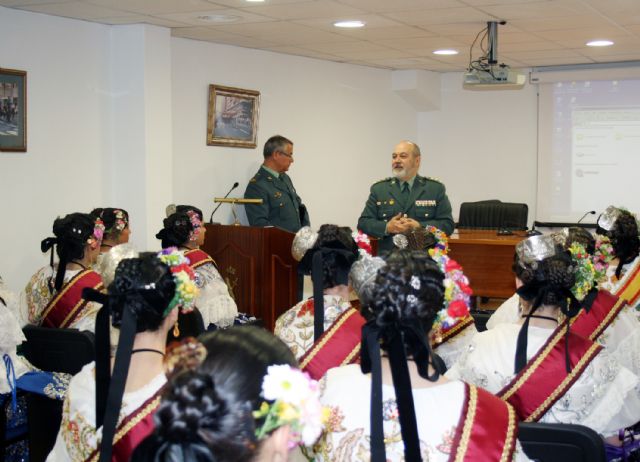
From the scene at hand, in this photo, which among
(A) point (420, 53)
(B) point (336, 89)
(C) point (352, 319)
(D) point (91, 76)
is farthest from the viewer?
(B) point (336, 89)

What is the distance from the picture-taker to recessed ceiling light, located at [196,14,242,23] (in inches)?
205

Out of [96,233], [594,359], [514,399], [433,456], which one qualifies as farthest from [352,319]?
[96,233]

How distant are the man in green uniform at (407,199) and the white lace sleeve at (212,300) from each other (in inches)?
47.8

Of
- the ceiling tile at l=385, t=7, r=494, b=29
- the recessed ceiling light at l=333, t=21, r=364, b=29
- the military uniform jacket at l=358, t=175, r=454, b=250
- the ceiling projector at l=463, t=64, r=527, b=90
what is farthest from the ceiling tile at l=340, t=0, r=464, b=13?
the military uniform jacket at l=358, t=175, r=454, b=250

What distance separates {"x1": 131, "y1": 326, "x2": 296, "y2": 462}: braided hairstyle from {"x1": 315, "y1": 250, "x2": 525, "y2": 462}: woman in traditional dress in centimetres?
52

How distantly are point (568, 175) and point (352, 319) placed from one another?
6413 millimetres

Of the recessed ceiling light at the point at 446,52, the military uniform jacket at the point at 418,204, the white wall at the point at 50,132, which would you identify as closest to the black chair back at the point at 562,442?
the military uniform jacket at the point at 418,204

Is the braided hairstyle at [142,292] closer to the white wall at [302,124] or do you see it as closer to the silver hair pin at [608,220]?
the silver hair pin at [608,220]

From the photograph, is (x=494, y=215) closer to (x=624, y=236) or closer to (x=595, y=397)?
(x=624, y=236)

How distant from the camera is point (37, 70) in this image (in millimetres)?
5160

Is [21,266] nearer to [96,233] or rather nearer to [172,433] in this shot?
[96,233]

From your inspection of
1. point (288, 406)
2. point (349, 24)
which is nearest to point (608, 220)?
point (349, 24)

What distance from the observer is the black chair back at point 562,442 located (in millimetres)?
2166

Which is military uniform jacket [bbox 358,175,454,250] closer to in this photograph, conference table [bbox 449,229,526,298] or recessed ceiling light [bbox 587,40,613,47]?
conference table [bbox 449,229,526,298]
